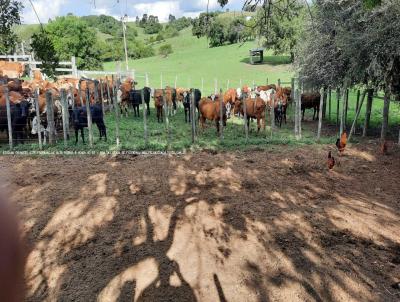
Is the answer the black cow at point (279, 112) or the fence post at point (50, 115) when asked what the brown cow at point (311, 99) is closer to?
the black cow at point (279, 112)

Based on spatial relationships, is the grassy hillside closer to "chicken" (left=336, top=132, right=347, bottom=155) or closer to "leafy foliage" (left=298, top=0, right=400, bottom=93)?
"leafy foliage" (left=298, top=0, right=400, bottom=93)

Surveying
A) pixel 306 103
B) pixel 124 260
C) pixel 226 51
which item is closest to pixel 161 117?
pixel 306 103

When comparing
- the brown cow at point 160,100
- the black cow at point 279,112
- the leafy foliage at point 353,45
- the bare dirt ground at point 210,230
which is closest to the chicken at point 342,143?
the bare dirt ground at point 210,230

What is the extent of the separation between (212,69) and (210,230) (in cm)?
4351

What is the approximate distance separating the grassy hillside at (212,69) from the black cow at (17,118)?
66.2 feet

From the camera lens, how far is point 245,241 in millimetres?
6094

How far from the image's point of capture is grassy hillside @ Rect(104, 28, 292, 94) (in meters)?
40.0

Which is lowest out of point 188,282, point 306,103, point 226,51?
point 188,282

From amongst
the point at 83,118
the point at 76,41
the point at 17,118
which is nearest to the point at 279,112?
the point at 83,118

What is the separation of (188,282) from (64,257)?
6.50 feet

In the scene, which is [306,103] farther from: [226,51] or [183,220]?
[226,51]

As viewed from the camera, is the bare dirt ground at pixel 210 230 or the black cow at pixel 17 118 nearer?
the bare dirt ground at pixel 210 230

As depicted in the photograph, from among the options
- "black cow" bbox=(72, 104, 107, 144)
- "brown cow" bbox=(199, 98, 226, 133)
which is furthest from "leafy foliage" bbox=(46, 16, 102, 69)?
"black cow" bbox=(72, 104, 107, 144)

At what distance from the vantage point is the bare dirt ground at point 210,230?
16.6ft
